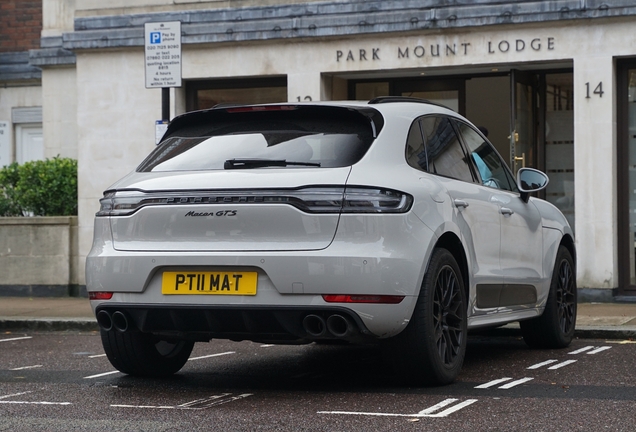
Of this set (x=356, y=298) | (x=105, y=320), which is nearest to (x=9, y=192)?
(x=105, y=320)

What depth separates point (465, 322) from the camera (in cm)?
741

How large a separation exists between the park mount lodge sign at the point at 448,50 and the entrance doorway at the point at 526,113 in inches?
25.4

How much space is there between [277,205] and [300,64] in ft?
29.3

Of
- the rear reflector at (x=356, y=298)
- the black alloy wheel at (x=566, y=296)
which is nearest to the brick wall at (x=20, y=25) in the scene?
the black alloy wheel at (x=566, y=296)

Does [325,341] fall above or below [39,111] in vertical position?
below

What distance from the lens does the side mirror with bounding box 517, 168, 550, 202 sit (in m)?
8.82

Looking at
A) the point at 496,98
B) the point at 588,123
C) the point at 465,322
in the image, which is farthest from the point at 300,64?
the point at 465,322

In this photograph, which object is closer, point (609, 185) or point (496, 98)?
point (609, 185)

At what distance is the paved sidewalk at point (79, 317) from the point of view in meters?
10.5

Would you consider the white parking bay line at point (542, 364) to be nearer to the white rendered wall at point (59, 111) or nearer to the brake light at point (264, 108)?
the brake light at point (264, 108)

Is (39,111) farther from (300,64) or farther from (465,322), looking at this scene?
(465,322)

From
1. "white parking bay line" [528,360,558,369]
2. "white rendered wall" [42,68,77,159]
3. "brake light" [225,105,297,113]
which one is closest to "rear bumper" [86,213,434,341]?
"brake light" [225,105,297,113]

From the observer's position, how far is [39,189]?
16828mm

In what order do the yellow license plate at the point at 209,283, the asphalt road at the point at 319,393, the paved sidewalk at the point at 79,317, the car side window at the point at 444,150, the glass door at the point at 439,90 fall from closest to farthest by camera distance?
the asphalt road at the point at 319,393 → the yellow license plate at the point at 209,283 → the car side window at the point at 444,150 → the paved sidewalk at the point at 79,317 → the glass door at the point at 439,90
